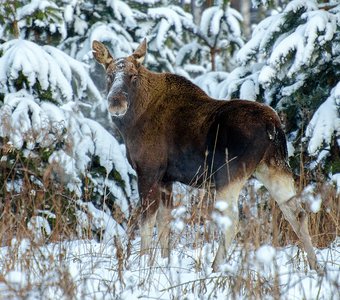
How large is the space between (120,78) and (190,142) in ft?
3.32

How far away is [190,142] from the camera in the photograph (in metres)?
6.85

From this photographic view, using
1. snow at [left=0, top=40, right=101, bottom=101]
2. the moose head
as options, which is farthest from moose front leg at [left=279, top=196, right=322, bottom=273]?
snow at [left=0, top=40, right=101, bottom=101]

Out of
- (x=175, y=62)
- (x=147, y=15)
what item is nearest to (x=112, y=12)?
(x=147, y=15)

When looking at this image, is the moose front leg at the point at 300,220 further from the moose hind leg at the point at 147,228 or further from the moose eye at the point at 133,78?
the moose eye at the point at 133,78

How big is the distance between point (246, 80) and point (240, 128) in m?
2.56

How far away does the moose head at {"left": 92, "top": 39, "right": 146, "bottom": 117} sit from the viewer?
6754 mm

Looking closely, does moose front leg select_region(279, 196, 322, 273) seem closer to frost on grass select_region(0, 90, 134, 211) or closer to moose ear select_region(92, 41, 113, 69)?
frost on grass select_region(0, 90, 134, 211)

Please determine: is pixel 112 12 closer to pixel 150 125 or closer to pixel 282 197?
pixel 150 125

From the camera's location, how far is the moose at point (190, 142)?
6.31 metres

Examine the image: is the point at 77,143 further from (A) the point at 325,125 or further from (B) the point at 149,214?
(A) the point at 325,125

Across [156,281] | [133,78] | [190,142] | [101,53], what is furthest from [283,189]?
[101,53]

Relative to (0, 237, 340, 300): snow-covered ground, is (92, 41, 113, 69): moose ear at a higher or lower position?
higher

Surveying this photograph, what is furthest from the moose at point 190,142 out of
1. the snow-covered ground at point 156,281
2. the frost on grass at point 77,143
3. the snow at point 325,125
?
the snow at point 325,125

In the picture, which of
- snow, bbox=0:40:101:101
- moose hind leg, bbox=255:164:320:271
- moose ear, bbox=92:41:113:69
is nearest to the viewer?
moose hind leg, bbox=255:164:320:271
